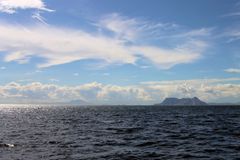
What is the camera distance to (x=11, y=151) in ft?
107

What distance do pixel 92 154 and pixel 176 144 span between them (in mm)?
10275

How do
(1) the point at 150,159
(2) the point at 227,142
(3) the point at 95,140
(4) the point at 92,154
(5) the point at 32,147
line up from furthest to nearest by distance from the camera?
(3) the point at 95,140, (2) the point at 227,142, (5) the point at 32,147, (4) the point at 92,154, (1) the point at 150,159

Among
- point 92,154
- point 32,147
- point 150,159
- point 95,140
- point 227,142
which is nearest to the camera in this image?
point 150,159

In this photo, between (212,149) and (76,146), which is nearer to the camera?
(212,149)

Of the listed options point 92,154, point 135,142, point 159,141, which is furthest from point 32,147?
point 159,141

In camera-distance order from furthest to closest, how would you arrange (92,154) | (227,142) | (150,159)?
(227,142), (92,154), (150,159)

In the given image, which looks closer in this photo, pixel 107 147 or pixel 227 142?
pixel 107 147

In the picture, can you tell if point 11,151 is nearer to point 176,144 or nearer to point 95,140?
point 95,140

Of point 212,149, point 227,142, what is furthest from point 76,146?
point 227,142

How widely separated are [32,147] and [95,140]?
8.54 meters

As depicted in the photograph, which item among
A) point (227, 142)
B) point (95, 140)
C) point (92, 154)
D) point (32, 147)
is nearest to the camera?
point (92, 154)

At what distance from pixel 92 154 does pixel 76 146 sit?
5.41 meters

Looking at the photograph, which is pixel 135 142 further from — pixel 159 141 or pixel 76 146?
pixel 76 146

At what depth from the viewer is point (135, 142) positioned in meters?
39.1
